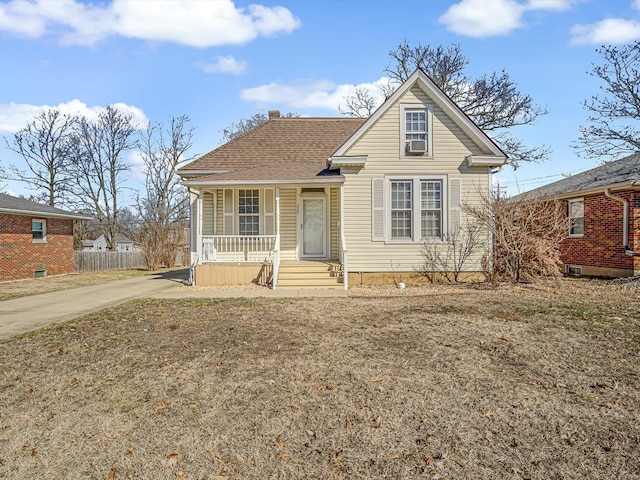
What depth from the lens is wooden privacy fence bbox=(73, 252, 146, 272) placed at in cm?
2241

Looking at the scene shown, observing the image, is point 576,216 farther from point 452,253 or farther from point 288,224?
point 288,224

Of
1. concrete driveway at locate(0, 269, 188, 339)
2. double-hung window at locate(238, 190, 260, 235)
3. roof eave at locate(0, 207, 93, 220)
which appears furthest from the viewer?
roof eave at locate(0, 207, 93, 220)

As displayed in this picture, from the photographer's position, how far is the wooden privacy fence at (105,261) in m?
22.4

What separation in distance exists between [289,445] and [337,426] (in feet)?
1.61

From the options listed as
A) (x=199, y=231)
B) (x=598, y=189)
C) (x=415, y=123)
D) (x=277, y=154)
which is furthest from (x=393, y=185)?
(x=598, y=189)

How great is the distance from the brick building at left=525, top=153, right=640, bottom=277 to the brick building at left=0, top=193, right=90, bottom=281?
2063 cm

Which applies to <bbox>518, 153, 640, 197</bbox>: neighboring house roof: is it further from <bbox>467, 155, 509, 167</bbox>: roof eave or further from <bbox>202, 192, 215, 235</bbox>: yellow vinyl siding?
<bbox>202, 192, 215, 235</bbox>: yellow vinyl siding

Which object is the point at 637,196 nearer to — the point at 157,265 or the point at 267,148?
the point at 267,148

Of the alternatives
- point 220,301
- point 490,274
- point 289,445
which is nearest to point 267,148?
point 220,301

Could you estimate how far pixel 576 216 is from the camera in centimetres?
1534

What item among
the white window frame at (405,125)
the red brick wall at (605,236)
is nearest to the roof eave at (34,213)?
the white window frame at (405,125)

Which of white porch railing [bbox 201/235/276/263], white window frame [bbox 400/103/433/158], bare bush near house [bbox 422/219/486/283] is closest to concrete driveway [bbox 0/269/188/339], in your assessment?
white porch railing [bbox 201/235/276/263]

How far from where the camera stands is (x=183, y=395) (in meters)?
4.16

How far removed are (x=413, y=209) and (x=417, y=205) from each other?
0.17m
